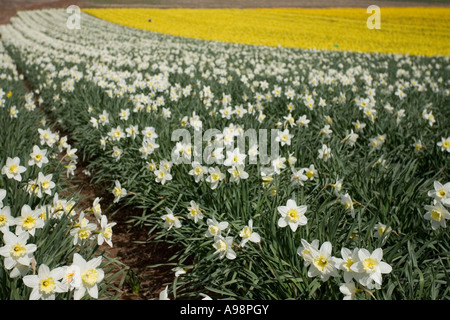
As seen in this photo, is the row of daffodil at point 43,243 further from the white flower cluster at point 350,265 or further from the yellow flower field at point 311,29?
the yellow flower field at point 311,29

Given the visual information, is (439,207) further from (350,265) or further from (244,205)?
(244,205)

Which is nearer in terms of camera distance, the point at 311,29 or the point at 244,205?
the point at 244,205

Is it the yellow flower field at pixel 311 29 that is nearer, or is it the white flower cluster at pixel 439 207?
the white flower cluster at pixel 439 207

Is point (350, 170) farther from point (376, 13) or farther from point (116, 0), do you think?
point (116, 0)

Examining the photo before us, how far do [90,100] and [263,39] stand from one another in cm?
1714

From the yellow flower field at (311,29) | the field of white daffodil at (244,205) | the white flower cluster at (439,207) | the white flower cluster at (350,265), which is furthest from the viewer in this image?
the yellow flower field at (311,29)

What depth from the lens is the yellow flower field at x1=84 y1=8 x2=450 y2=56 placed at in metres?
18.6

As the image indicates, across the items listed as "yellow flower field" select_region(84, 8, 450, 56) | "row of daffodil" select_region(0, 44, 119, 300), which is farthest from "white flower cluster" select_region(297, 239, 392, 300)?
"yellow flower field" select_region(84, 8, 450, 56)

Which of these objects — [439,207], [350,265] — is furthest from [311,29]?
[350,265]

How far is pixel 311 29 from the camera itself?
77.4 feet

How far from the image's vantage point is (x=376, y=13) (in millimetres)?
23469

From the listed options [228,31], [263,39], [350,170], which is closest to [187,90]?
[350,170]

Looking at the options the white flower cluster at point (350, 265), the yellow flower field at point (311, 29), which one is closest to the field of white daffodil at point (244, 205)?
the white flower cluster at point (350, 265)

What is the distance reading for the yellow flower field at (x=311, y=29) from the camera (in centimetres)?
1862
